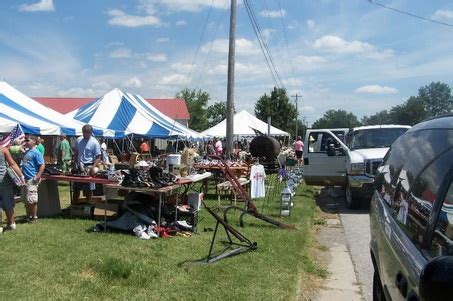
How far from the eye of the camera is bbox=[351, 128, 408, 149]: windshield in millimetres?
13570

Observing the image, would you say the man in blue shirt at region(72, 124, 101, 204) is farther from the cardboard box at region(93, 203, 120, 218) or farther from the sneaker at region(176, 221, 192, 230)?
the sneaker at region(176, 221, 192, 230)

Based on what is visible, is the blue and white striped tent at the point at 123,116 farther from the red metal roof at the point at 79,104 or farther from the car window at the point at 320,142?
the red metal roof at the point at 79,104

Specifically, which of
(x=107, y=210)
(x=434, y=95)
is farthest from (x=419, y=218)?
(x=434, y=95)

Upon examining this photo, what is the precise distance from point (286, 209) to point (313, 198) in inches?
172

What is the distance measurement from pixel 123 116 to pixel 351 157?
12.4m


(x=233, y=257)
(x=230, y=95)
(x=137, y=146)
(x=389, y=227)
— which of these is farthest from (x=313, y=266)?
(x=137, y=146)

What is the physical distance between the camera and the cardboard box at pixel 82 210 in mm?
9872

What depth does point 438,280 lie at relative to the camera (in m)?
1.61

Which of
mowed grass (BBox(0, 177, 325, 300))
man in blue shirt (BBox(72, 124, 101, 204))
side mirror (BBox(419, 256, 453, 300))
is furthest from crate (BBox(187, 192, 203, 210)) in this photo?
side mirror (BBox(419, 256, 453, 300))

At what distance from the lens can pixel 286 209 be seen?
35.1 ft

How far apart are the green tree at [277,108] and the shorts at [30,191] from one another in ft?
204

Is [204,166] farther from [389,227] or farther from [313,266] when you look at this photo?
[389,227]

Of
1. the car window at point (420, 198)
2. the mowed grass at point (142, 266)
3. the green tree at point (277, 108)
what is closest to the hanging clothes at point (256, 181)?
the mowed grass at point (142, 266)

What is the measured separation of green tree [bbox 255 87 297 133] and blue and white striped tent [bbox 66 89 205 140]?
48307 mm
